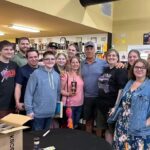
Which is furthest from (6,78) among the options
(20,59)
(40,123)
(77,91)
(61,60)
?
(77,91)

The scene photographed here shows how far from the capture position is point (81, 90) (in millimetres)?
3178

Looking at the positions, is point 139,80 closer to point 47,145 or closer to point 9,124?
point 47,145

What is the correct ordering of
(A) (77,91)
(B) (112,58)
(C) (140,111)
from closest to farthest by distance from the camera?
(C) (140,111)
(B) (112,58)
(A) (77,91)

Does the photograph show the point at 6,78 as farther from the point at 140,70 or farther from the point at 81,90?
the point at 140,70

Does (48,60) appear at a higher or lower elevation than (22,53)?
lower

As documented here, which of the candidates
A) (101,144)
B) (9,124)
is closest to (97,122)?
(101,144)

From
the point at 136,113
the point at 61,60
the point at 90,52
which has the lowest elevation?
the point at 136,113

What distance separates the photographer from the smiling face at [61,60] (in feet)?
10.6

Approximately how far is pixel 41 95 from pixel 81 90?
0.72 m

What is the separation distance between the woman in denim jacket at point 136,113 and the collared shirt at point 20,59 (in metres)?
1.44

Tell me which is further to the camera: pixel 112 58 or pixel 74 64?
pixel 74 64

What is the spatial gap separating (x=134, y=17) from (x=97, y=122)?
3475 mm

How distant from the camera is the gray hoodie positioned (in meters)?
2.62

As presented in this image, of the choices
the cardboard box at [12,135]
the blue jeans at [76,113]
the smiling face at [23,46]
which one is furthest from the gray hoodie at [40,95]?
the cardboard box at [12,135]
